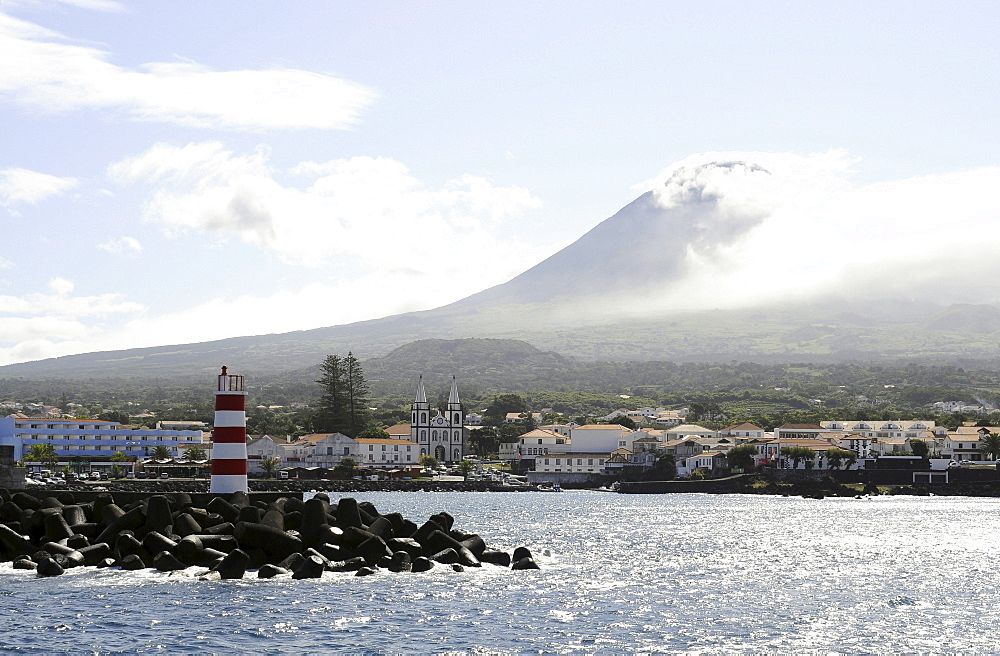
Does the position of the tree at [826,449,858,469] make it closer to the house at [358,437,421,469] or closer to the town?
the town

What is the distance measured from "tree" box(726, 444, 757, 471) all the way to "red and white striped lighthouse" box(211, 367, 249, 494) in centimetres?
7074

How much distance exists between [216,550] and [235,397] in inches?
198

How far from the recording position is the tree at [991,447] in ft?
339

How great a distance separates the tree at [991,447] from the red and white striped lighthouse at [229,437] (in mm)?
84433

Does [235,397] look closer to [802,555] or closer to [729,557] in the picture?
[729,557]

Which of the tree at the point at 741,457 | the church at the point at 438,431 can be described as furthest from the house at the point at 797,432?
the church at the point at 438,431

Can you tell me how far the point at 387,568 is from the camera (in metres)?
28.6

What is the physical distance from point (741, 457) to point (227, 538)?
75.4 meters

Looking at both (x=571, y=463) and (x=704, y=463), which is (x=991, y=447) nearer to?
(x=704, y=463)

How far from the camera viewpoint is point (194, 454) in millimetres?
100938

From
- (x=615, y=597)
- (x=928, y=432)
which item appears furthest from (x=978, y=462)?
Answer: (x=615, y=597)

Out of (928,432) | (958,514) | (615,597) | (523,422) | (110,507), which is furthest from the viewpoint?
(523,422)

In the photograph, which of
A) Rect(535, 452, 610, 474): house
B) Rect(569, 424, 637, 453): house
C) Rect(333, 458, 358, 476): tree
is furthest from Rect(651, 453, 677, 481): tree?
Rect(333, 458, 358, 476): tree

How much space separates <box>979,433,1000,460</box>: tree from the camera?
103 m
